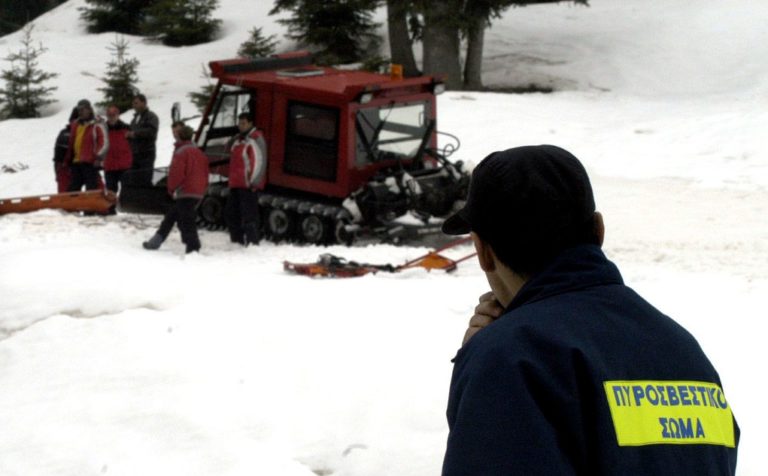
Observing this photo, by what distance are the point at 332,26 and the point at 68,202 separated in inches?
539

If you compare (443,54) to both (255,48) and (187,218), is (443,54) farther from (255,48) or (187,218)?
(187,218)

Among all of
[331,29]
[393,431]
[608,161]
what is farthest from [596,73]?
[393,431]

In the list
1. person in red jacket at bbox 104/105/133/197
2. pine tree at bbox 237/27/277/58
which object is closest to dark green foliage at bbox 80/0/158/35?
pine tree at bbox 237/27/277/58

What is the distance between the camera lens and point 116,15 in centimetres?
3450

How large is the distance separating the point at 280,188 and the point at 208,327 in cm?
696

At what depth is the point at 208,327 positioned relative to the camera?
23.2ft

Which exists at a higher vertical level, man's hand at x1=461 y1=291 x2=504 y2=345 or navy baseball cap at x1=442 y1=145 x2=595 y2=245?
navy baseball cap at x1=442 y1=145 x2=595 y2=245

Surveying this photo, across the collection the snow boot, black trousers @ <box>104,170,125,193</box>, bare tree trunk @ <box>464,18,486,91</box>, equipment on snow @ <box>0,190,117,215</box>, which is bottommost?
the snow boot

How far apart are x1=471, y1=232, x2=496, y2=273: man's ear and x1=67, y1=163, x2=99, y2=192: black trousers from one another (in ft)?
43.6

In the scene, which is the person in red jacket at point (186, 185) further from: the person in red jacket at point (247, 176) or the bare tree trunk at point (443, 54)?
the bare tree trunk at point (443, 54)

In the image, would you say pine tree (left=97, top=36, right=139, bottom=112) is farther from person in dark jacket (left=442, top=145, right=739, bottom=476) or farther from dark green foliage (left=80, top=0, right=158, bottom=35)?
person in dark jacket (left=442, top=145, right=739, bottom=476)

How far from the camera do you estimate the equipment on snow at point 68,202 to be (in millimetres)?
13617

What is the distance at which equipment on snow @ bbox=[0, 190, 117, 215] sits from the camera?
13617 mm

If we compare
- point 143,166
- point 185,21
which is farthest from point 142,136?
point 185,21
